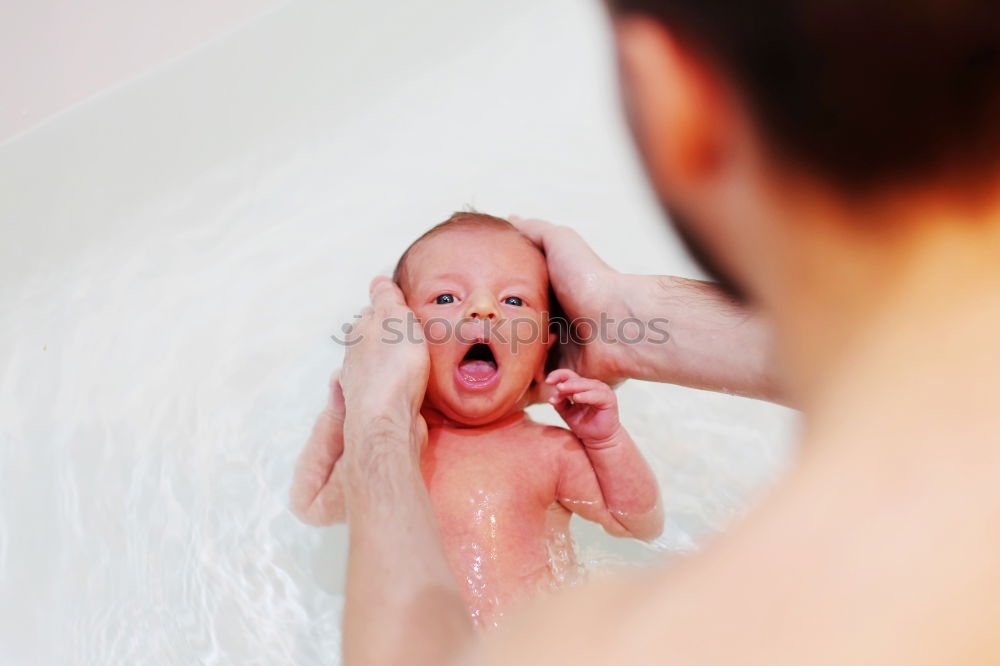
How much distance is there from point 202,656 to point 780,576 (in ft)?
3.21

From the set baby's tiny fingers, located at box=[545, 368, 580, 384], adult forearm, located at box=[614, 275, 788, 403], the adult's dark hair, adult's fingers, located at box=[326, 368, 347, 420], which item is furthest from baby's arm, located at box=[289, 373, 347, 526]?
the adult's dark hair

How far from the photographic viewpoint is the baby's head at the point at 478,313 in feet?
4.01

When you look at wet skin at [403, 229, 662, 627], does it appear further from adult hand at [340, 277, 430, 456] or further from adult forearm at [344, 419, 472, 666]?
adult forearm at [344, 419, 472, 666]

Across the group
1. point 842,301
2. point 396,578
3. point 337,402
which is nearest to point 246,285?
point 337,402

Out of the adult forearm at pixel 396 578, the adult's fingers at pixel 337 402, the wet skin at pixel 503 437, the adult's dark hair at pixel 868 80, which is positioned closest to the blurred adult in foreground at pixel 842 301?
the adult's dark hair at pixel 868 80

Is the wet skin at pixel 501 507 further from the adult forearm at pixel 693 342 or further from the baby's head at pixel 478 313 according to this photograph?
the adult forearm at pixel 693 342

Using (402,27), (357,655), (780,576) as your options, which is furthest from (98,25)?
(780,576)

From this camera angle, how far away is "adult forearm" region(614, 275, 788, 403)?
1186mm

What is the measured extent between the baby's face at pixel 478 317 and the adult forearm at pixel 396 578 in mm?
302

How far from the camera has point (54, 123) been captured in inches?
65.8

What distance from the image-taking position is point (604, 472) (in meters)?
1.24

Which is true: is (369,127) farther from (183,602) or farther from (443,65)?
(183,602)

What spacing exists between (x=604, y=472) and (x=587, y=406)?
91mm

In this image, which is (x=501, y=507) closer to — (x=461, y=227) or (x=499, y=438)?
(x=499, y=438)
